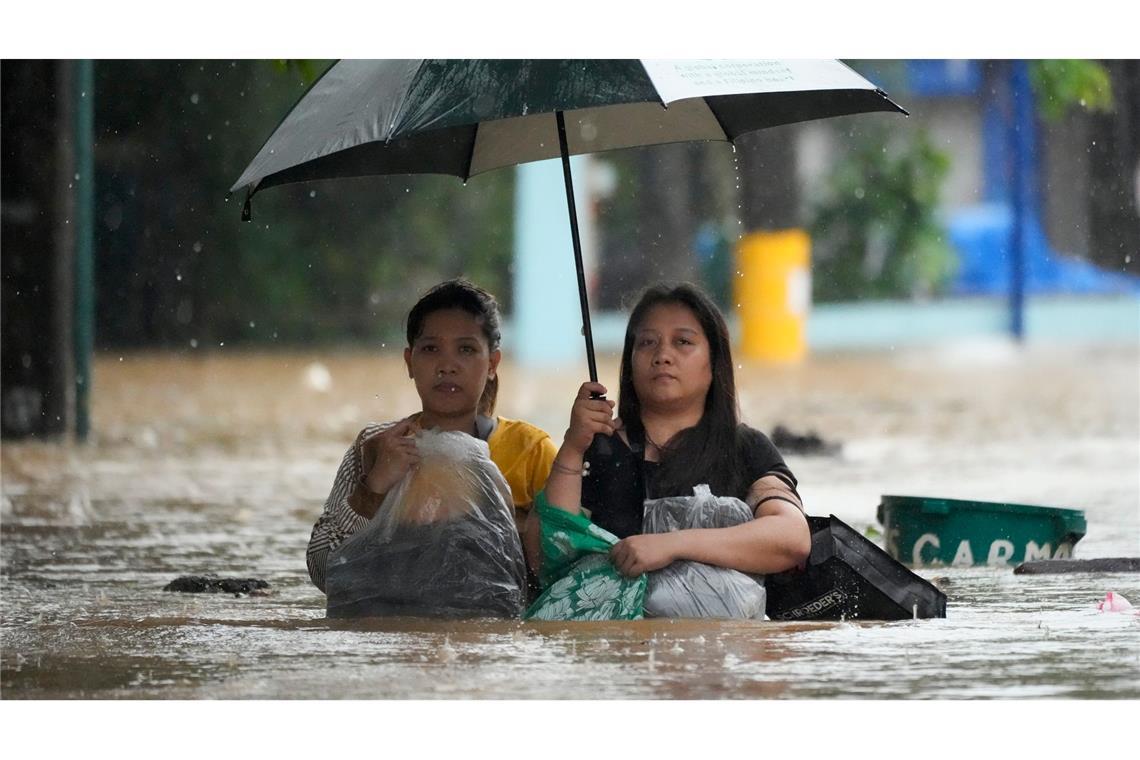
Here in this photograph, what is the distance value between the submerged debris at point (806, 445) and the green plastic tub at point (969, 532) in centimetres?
424

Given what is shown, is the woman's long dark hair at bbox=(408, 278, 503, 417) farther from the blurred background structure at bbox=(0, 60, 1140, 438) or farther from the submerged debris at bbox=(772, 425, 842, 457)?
the blurred background structure at bbox=(0, 60, 1140, 438)

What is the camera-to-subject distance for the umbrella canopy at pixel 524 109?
4.89m

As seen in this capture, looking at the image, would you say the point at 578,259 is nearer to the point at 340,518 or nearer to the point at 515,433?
the point at 515,433

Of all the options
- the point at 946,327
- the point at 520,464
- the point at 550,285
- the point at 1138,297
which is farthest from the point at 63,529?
the point at 1138,297

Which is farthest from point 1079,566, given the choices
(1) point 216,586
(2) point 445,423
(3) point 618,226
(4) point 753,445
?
(3) point 618,226

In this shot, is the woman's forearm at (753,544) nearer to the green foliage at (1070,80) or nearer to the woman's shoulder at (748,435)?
the woman's shoulder at (748,435)

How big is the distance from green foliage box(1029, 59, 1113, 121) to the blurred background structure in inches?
6.2

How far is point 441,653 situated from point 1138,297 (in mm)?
21852

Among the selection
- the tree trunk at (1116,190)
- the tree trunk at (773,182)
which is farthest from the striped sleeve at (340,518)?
the tree trunk at (1116,190)

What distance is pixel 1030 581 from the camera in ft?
20.3

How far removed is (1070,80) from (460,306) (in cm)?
1724

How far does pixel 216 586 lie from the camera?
631 cm

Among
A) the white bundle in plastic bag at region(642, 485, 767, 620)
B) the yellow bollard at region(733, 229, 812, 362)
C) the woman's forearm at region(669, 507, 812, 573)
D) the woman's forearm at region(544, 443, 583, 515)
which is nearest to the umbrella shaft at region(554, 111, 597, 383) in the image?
the woman's forearm at region(544, 443, 583, 515)

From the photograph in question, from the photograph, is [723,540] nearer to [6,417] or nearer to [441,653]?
[441,653]
